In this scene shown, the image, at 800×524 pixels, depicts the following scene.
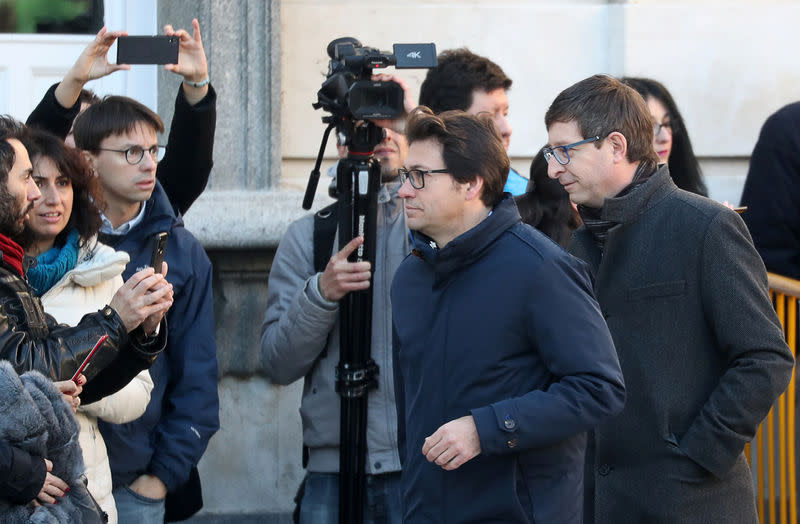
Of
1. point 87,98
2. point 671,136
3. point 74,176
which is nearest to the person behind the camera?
point 74,176

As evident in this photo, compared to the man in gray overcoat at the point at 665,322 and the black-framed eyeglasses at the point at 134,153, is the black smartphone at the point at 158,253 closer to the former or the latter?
the black-framed eyeglasses at the point at 134,153

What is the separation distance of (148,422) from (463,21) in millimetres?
2328

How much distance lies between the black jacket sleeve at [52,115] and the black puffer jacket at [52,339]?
0.99m

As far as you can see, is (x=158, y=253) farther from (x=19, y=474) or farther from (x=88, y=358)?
(x=19, y=474)

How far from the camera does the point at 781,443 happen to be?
4434 millimetres

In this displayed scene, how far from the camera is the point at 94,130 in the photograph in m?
3.81

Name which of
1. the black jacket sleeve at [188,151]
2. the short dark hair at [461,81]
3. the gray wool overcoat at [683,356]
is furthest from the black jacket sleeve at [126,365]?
the short dark hair at [461,81]

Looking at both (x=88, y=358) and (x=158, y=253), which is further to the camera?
(x=158, y=253)

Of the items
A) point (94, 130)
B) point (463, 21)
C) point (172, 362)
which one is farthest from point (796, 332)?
point (94, 130)

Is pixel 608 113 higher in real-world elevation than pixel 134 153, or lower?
higher

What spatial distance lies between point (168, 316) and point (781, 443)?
7.26ft

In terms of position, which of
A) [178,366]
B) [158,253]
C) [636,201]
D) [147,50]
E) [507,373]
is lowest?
[178,366]

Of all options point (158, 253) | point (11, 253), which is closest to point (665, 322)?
point (158, 253)

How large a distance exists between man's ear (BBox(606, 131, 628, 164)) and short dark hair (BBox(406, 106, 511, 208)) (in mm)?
325
